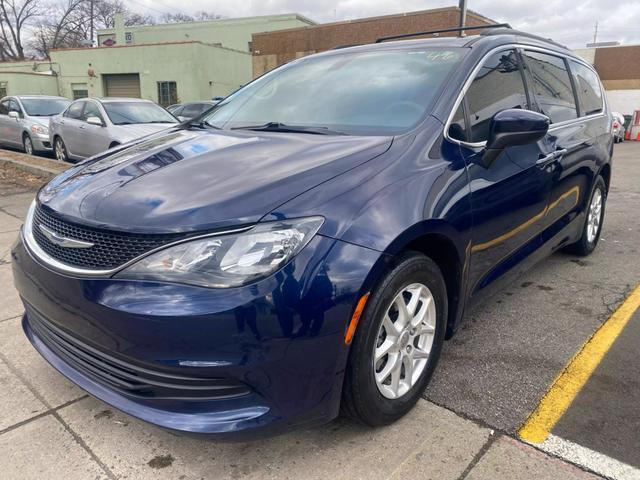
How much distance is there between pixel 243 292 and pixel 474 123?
1687mm

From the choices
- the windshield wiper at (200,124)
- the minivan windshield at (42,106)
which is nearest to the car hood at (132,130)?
the minivan windshield at (42,106)

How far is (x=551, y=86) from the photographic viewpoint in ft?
12.3

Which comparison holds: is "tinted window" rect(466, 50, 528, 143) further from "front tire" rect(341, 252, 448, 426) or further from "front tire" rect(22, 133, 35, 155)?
"front tire" rect(22, 133, 35, 155)

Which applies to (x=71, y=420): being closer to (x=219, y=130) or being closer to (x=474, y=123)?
(x=219, y=130)

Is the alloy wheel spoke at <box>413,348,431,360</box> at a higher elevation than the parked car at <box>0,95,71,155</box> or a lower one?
lower

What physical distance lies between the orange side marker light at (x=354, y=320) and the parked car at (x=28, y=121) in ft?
39.3

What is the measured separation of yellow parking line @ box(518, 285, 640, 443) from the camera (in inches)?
92.5

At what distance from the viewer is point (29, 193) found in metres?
7.66

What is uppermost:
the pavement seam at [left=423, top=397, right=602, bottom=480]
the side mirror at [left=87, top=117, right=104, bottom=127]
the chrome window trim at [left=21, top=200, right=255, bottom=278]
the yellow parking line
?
the side mirror at [left=87, top=117, right=104, bottom=127]

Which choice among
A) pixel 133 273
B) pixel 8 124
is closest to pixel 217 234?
pixel 133 273

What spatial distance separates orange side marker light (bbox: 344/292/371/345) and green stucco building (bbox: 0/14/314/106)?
98.0ft

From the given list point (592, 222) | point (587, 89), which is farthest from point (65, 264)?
point (592, 222)

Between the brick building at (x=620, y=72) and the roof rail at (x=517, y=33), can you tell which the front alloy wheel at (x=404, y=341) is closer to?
the roof rail at (x=517, y=33)

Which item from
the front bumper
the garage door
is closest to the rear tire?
the front bumper
